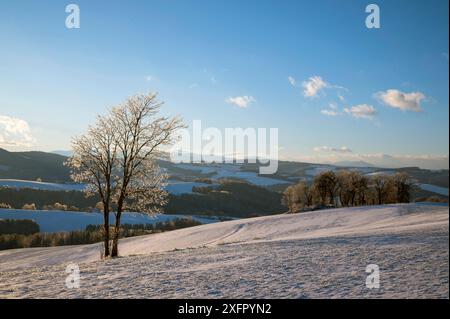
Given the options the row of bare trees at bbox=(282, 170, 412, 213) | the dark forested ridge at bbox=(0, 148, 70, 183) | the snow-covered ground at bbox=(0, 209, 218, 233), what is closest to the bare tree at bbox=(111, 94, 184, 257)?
the row of bare trees at bbox=(282, 170, 412, 213)

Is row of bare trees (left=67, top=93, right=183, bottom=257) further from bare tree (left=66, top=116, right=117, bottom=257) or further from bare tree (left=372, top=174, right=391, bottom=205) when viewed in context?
bare tree (left=372, top=174, right=391, bottom=205)

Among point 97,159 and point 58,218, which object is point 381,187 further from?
point 58,218

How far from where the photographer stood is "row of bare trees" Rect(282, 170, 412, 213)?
2800 inches

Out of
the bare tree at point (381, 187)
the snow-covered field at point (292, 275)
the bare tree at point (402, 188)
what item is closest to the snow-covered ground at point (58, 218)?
the bare tree at point (381, 187)

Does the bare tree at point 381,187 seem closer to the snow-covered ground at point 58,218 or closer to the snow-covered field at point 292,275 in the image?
the snow-covered ground at point 58,218

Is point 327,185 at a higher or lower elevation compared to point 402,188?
higher

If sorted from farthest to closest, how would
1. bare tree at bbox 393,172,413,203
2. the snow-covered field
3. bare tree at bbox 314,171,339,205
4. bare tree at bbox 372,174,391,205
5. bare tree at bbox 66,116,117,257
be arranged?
bare tree at bbox 314,171,339,205 < bare tree at bbox 372,174,391,205 < bare tree at bbox 393,172,413,203 < bare tree at bbox 66,116,117,257 < the snow-covered field

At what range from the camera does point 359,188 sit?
72688 millimetres

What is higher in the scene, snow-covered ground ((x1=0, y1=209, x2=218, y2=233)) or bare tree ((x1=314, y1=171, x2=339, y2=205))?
bare tree ((x1=314, y1=171, x2=339, y2=205))

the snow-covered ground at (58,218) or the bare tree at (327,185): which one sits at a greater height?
the bare tree at (327,185)

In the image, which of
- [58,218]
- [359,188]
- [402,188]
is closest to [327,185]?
[359,188]

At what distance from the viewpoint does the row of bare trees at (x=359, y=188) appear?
7112 cm
